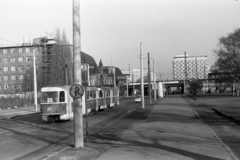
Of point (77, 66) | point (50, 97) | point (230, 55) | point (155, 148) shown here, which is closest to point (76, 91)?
point (77, 66)

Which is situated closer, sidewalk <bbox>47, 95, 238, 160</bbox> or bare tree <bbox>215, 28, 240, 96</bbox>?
sidewalk <bbox>47, 95, 238, 160</bbox>

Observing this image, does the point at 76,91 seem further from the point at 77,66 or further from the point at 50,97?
the point at 50,97

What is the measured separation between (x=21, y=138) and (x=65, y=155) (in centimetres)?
677

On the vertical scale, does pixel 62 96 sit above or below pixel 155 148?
above

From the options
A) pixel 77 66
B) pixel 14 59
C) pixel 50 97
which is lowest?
pixel 50 97

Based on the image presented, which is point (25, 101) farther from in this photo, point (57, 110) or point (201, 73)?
point (201, 73)

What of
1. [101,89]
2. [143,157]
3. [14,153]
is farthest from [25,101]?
[143,157]

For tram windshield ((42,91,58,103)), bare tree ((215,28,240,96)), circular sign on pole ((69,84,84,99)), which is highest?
bare tree ((215,28,240,96))

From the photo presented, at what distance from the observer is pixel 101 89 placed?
3775 cm

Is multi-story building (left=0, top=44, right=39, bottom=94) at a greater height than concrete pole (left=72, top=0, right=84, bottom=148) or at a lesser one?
greater

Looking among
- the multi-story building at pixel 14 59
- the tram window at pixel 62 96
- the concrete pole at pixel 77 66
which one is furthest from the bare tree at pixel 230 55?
the concrete pole at pixel 77 66

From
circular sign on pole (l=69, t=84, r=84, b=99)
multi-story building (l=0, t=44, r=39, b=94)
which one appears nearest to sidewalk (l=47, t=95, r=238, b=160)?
circular sign on pole (l=69, t=84, r=84, b=99)

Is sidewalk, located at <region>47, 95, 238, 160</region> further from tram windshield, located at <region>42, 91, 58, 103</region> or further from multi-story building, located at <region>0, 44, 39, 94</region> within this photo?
multi-story building, located at <region>0, 44, 39, 94</region>

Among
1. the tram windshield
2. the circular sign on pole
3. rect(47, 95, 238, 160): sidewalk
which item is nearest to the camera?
rect(47, 95, 238, 160): sidewalk
